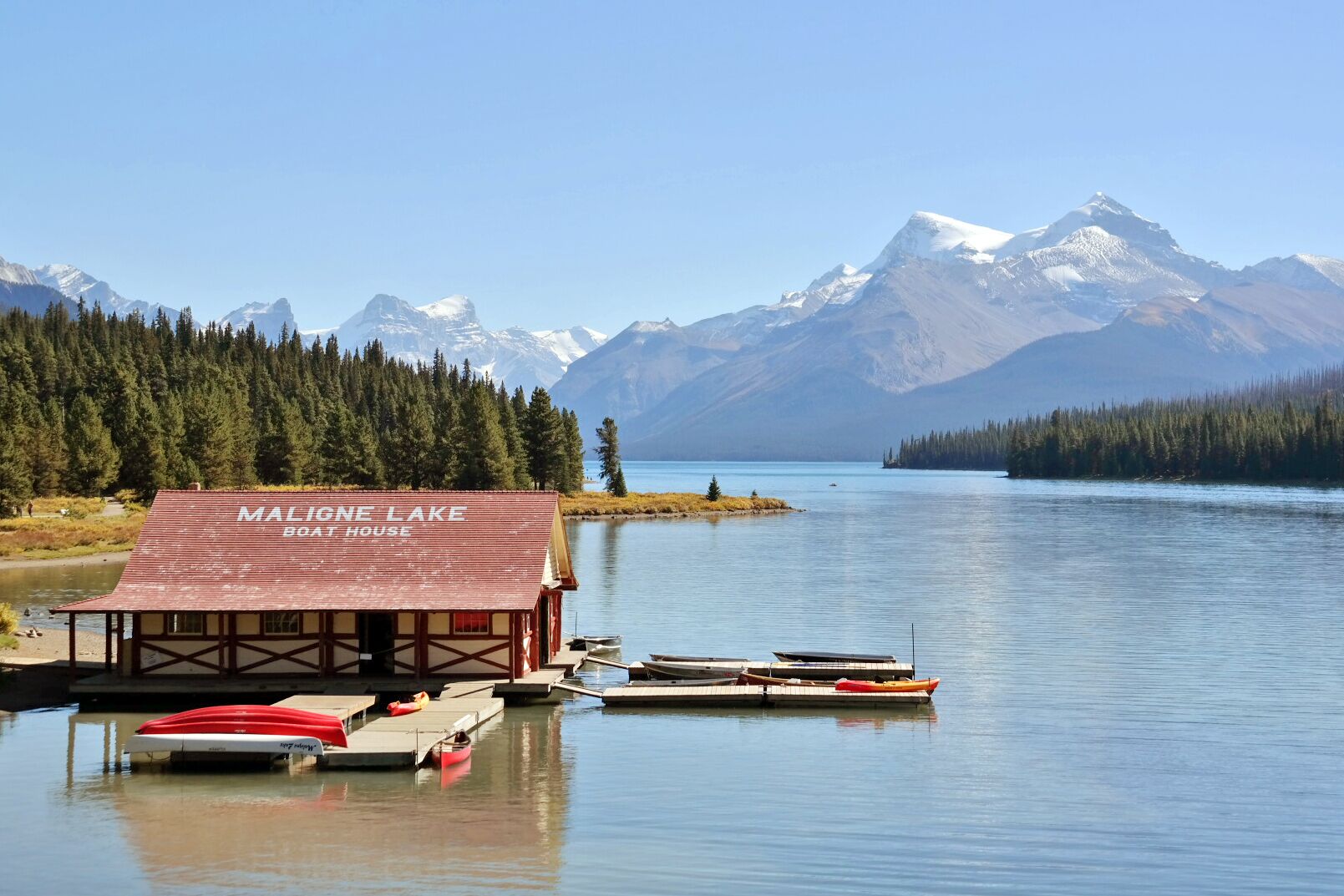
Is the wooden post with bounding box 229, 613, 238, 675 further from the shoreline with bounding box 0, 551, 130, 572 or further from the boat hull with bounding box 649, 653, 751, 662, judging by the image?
the shoreline with bounding box 0, 551, 130, 572

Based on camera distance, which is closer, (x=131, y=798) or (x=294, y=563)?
(x=131, y=798)

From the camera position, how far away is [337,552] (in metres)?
42.7

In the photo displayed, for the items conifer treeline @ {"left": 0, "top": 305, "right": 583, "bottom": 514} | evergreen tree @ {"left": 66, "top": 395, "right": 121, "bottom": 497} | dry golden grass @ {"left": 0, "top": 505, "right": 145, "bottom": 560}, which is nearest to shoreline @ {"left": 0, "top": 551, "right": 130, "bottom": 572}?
dry golden grass @ {"left": 0, "top": 505, "right": 145, "bottom": 560}

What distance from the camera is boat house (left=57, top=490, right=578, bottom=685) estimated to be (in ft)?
133

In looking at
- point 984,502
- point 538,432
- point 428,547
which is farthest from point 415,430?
point 428,547

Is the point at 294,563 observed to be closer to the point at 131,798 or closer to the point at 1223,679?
the point at 131,798

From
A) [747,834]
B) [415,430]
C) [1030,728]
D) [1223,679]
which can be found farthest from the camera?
[415,430]

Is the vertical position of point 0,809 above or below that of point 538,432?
below

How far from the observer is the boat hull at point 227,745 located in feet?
109

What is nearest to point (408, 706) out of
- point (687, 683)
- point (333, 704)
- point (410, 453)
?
point (333, 704)

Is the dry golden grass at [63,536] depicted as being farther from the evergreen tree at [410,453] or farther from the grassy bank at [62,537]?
the evergreen tree at [410,453]

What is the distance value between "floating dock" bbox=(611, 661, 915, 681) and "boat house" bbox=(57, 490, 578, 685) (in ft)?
20.7

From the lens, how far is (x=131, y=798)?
3089cm

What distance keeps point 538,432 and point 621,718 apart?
117 metres
